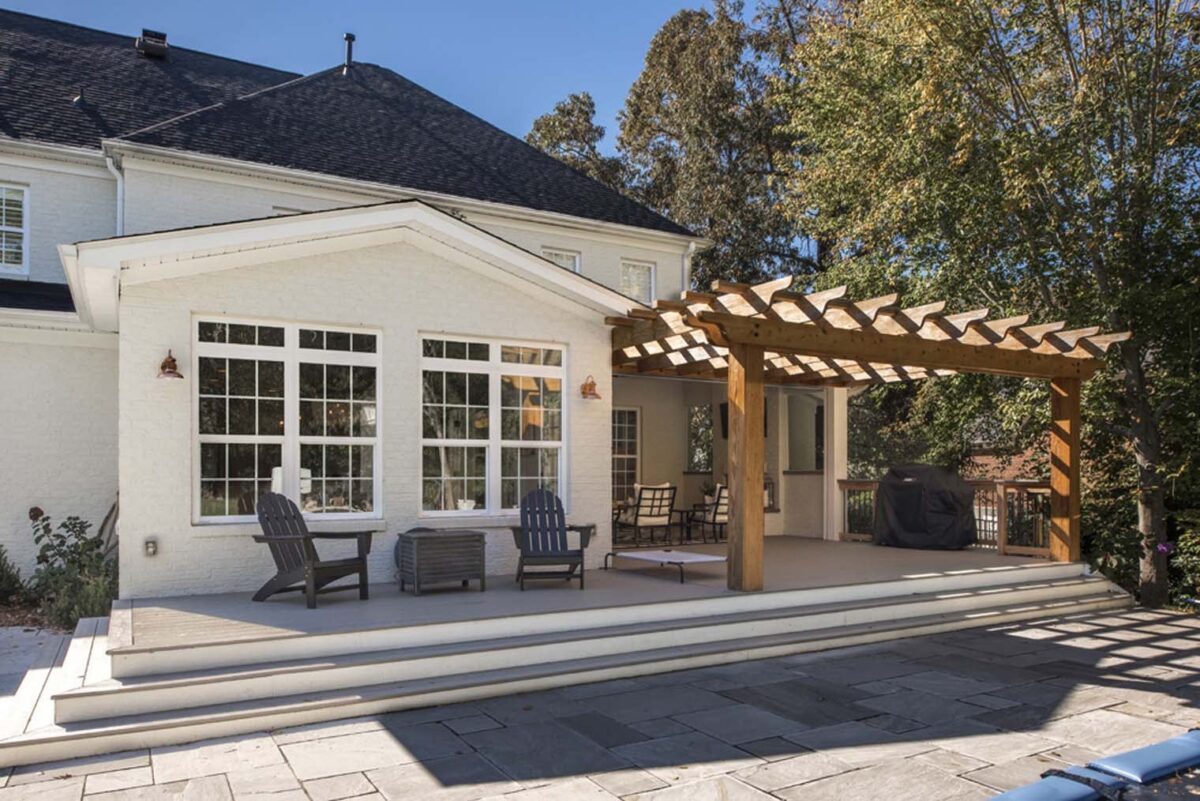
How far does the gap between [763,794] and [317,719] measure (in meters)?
2.81

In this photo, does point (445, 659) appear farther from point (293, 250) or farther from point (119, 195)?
point (119, 195)

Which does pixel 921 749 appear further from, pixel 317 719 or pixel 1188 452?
pixel 1188 452

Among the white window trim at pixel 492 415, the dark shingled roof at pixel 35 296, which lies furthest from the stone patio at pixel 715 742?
the dark shingled roof at pixel 35 296

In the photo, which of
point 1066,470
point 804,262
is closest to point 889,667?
point 1066,470

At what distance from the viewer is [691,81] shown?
24625 millimetres

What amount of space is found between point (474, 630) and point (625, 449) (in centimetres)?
879

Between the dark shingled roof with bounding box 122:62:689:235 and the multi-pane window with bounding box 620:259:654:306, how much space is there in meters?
0.72

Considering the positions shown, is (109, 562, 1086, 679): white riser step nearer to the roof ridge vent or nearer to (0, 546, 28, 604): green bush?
(0, 546, 28, 604): green bush

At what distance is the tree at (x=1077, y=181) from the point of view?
10.7 m

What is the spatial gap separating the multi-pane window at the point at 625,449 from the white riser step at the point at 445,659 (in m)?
6.90

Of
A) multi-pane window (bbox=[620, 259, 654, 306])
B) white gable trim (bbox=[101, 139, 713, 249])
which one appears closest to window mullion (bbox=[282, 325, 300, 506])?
white gable trim (bbox=[101, 139, 713, 249])

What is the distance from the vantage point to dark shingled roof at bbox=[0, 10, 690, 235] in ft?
38.7

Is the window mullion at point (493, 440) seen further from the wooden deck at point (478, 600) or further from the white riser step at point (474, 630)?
the white riser step at point (474, 630)

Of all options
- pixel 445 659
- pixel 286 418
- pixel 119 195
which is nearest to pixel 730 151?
pixel 119 195
